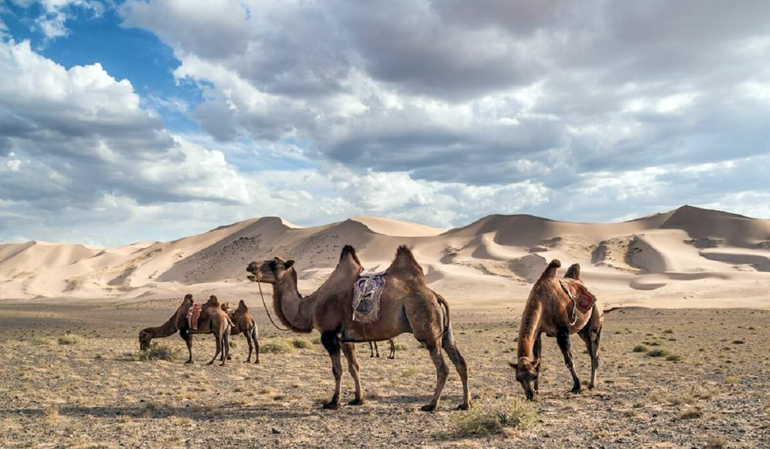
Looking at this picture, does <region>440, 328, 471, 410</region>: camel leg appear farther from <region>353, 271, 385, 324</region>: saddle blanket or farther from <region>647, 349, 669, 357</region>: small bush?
<region>647, 349, 669, 357</region>: small bush

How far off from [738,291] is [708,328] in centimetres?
3886

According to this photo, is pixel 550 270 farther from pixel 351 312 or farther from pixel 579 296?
pixel 351 312

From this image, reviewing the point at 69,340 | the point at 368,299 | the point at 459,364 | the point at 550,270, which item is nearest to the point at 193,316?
the point at 368,299

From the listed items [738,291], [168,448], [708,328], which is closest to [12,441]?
[168,448]

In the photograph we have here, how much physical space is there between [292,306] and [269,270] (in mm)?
905

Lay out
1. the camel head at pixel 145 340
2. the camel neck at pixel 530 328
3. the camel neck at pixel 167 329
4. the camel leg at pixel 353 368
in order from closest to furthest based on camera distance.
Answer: the camel neck at pixel 530 328 → the camel leg at pixel 353 368 → the camel neck at pixel 167 329 → the camel head at pixel 145 340

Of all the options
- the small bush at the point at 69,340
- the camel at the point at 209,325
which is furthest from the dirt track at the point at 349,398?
the small bush at the point at 69,340

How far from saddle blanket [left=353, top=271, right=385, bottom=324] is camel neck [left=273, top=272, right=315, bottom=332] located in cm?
121

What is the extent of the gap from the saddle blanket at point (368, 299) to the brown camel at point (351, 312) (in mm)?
→ 94

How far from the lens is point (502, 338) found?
29.6 metres

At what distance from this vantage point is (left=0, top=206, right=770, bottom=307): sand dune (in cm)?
7488

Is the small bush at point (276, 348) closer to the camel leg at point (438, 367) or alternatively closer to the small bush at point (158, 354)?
the small bush at point (158, 354)

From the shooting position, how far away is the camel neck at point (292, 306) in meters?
12.4

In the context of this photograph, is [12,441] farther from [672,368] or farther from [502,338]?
[502,338]
